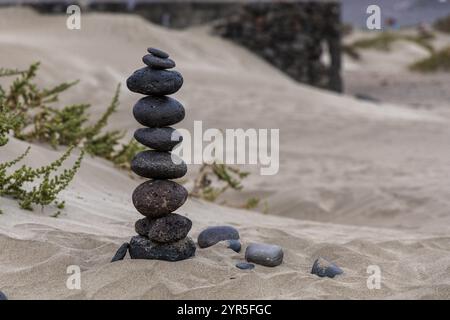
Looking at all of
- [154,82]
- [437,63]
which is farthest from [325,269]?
[437,63]

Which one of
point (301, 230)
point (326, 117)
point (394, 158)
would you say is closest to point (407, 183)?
point (394, 158)

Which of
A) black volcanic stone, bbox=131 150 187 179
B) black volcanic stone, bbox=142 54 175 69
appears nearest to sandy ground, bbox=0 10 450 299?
black volcanic stone, bbox=131 150 187 179

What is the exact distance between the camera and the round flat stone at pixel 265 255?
3133 millimetres

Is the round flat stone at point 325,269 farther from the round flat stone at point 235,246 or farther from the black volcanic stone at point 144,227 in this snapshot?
the black volcanic stone at point 144,227

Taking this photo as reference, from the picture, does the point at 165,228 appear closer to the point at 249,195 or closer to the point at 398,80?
the point at 249,195

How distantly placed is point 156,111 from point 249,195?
308 centimetres

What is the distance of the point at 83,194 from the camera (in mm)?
4262

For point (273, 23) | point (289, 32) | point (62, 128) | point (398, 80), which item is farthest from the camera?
point (398, 80)

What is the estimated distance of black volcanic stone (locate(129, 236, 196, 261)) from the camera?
3.07m

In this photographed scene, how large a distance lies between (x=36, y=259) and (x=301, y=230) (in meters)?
1.75

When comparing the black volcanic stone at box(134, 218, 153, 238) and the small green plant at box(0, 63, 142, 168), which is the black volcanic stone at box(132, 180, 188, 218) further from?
the small green plant at box(0, 63, 142, 168)

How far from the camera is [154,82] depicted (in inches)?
120

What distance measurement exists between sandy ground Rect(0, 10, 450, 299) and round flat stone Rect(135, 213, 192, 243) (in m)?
0.14
